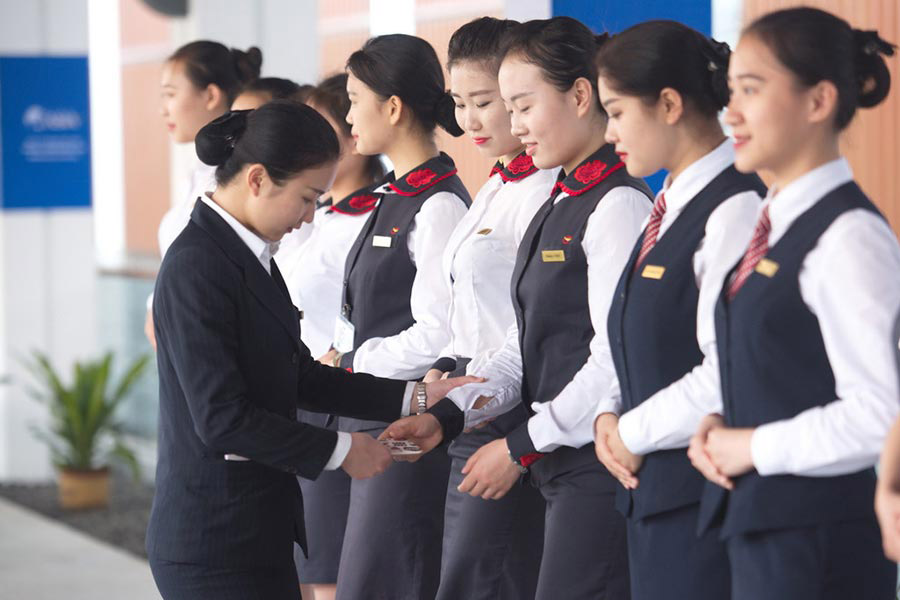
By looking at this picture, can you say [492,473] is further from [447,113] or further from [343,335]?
[447,113]

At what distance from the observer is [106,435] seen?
7652 millimetres

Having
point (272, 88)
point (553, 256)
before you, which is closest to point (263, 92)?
point (272, 88)

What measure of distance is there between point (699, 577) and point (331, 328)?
71.5 inches

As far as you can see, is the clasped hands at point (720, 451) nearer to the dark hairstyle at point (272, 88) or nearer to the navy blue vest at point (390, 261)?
the navy blue vest at point (390, 261)

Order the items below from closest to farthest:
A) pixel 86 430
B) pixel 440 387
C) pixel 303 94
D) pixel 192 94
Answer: pixel 440 387, pixel 303 94, pixel 192 94, pixel 86 430

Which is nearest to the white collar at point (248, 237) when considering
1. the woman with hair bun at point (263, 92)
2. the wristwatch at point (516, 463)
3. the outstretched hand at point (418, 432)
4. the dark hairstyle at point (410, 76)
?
the outstretched hand at point (418, 432)

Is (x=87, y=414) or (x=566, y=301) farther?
(x=87, y=414)

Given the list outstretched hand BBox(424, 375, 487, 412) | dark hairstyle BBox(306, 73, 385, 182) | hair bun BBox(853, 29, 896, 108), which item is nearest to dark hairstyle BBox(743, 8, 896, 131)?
hair bun BBox(853, 29, 896, 108)

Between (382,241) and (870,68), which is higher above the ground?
(870,68)

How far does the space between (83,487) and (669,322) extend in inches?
232

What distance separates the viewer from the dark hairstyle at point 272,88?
3.97 meters

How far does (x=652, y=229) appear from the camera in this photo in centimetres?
219

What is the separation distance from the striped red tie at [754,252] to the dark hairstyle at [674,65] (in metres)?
0.31

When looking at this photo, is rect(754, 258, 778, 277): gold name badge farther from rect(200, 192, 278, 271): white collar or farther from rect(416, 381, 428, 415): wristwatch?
rect(416, 381, 428, 415): wristwatch
